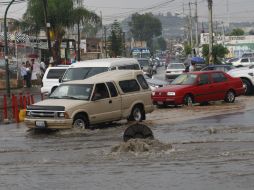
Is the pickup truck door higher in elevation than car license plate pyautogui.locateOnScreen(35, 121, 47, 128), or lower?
higher

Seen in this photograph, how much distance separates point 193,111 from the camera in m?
24.2

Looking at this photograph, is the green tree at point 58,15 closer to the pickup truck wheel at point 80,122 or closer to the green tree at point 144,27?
the pickup truck wheel at point 80,122

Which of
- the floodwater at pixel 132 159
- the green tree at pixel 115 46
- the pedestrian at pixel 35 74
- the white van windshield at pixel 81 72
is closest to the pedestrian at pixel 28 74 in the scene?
the pedestrian at pixel 35 74

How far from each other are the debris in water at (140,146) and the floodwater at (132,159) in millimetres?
23

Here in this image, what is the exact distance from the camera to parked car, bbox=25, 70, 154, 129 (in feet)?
60.7

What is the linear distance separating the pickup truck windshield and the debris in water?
17.7ft

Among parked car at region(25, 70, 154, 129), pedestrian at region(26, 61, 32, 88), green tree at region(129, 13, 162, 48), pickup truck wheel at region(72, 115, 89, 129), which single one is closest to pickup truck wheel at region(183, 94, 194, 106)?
parked car at region(25, 70, 154, 129)

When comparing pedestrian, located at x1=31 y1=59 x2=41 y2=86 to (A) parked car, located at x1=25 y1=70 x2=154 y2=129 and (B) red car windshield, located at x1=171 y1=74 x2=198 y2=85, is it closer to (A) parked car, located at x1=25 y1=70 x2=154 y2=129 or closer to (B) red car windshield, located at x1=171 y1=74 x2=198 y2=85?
(B) red car windshield, located at x1=171 y1=74 x2=198 y2=85

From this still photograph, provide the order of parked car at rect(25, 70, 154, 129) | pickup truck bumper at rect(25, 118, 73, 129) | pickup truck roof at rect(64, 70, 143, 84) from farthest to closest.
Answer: pickup truck roof at rect(64, 70, 143, 84) → parked car at rect(25, 70, 154, 129) → pickup truck bumper at rect(25, 118, 73, 129)

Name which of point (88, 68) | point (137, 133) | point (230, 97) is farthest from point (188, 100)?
point (137, 133)

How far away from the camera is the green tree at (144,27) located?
18488cm

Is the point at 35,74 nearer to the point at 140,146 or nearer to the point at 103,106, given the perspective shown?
the point at 103,106

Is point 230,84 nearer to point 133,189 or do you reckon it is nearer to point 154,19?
point 133,189

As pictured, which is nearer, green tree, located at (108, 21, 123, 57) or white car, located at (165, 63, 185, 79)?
white car, located at (165, 63, 185, 79)
